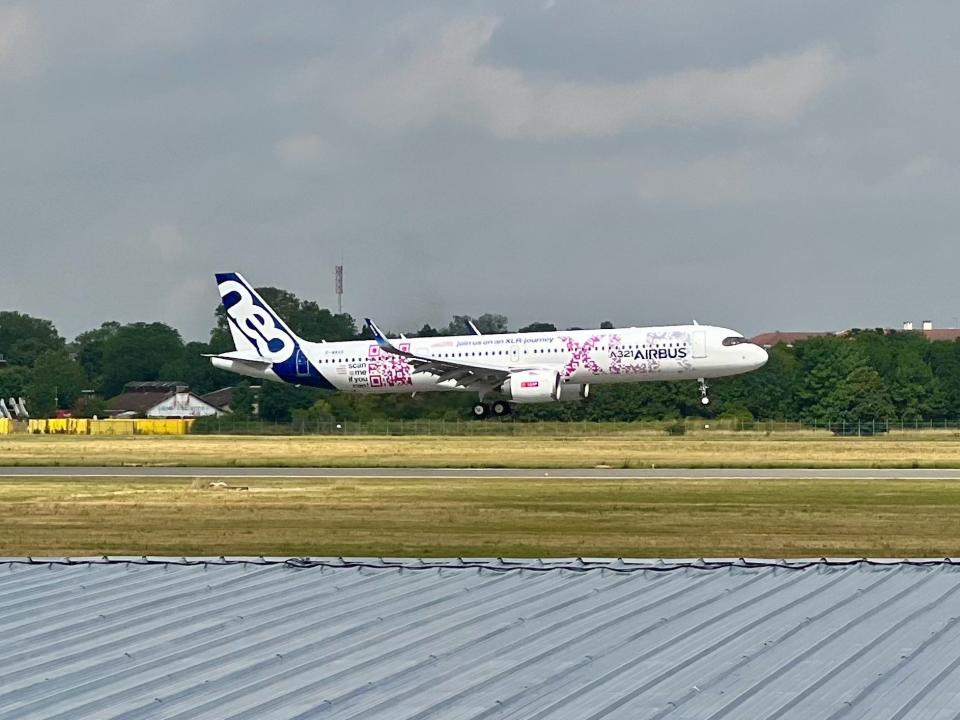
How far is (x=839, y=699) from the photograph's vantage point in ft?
27.6

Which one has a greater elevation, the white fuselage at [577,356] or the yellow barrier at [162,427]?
the white fuselage at [577,356]

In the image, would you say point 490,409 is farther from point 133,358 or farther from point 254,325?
point 133,358

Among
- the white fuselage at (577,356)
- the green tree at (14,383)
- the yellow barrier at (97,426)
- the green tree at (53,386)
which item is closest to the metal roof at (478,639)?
the white fuselage at (577,356)

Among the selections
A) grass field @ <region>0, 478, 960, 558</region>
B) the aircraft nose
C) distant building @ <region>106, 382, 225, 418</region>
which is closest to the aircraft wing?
the aircraft nose

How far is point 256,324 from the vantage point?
69.1 metres

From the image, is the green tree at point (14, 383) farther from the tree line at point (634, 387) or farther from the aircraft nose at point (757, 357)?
the aircraft nose at point (757, 357)

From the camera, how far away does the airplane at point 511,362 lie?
5938cm

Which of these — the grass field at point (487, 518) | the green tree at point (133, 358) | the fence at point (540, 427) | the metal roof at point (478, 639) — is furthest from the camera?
the green tree at point (133, 358)

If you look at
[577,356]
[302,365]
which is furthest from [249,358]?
[577,356]

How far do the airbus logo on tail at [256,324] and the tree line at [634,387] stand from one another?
175 inches

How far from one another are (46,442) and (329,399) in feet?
43.8

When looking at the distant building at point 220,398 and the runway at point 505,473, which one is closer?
the runway at point 505,473

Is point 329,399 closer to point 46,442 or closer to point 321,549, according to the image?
point 46,442

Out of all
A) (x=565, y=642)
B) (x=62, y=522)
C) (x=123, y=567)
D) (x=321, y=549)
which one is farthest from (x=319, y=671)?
(x=62, y=522)
